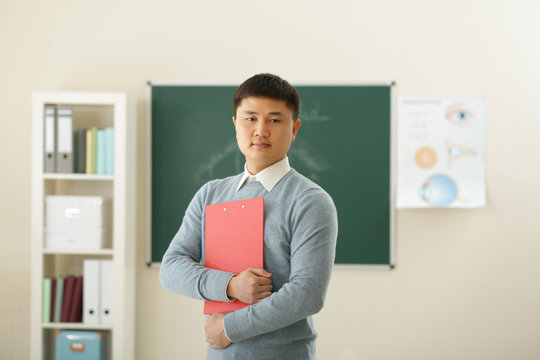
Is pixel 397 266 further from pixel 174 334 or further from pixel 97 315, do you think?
pixel 97 315

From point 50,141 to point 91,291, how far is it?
0.84 meters

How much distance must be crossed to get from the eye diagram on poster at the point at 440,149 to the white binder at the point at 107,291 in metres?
1.67

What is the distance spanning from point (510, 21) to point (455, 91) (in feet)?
1.71

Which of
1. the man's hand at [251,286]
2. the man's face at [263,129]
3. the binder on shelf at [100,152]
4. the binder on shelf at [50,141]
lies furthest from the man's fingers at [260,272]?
the binder on shelf at [50,141]

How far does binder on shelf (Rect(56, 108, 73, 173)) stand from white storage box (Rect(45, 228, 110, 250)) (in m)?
0.33

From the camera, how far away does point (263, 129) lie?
1297 millimetres

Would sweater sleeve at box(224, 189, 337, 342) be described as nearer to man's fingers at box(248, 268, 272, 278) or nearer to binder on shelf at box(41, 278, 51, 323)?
man's fingers at box(248, 268, 272, 278)

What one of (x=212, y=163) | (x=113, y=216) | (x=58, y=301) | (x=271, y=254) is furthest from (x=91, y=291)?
(x=271, y=254)

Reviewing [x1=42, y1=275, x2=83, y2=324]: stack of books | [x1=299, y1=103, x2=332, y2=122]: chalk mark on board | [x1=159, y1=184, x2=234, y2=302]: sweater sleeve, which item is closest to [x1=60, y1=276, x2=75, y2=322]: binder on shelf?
[x1=42, y1=275, x2=83, y2=324]: stack of books

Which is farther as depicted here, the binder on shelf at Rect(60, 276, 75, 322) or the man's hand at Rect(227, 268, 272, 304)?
the binder on shelf at Rect(60, 276, 75, 322)

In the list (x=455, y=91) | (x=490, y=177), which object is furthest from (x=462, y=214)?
(x=455, y=91)

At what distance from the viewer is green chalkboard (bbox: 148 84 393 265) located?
10.1 ft

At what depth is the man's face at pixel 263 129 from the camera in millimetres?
1304

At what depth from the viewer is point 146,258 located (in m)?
3.12
